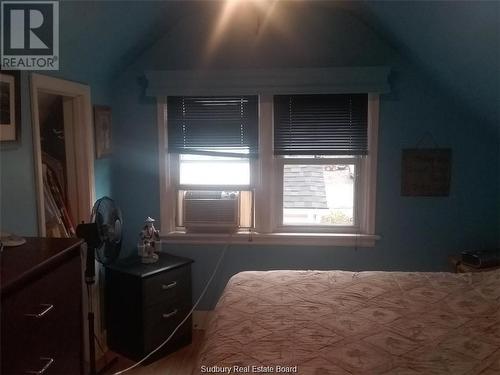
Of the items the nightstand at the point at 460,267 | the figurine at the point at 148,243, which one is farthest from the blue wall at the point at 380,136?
the figurine at the point at 148,243

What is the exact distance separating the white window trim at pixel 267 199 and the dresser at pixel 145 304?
393mm

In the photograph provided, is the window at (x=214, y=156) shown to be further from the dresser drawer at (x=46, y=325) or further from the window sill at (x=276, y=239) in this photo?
the dresser drawer at (x=46, y=325)

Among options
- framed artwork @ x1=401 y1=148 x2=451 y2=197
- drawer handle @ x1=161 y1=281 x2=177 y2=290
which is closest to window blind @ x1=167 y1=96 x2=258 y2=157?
drawer handle @ x1=161 y1=281 x2=177 y2=290

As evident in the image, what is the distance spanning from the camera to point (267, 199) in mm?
3322

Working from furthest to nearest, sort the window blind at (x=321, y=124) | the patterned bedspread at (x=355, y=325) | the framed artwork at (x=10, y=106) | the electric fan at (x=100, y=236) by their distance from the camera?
1. the window blind at (x=321, y=124)
2. the electric fan at (x=100, y=236)
3. the framed artwork at (x=10, y=106)
4. the patterned bedspread at (x=355, y=325)

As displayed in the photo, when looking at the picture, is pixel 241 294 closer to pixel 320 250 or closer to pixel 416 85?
pixel 320 250

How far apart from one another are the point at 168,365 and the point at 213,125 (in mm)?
1750

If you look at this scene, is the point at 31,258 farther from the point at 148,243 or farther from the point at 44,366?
the point at 148,243

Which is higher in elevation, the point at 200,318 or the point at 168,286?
the point at 168,286

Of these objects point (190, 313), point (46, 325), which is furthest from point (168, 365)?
point (46, 325)

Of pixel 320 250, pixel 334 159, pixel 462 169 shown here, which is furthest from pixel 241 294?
pixel 462 169

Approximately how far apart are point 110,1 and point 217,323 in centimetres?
172

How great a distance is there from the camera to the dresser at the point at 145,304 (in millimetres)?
2826

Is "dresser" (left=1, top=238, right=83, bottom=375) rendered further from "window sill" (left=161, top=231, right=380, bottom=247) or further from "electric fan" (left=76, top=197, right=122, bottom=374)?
"window sill" (left=161, top=231, right=380, bottom=247)
